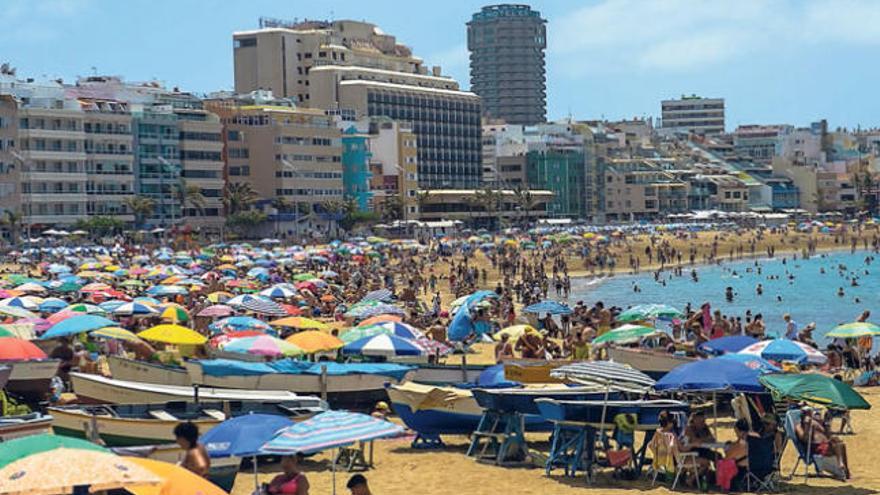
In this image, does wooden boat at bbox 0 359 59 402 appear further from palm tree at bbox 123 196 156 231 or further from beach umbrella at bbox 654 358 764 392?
palm tree at bbox 123 196 156 231

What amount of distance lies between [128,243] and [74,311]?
58556 millimetres

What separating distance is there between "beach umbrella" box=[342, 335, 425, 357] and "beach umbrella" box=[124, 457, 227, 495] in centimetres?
1190

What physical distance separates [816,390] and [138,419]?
7.69m

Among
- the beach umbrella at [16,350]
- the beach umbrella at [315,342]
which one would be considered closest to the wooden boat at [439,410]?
the beach umbrella at [315,342]

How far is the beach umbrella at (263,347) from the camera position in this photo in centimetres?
2252

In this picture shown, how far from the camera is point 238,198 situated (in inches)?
4163

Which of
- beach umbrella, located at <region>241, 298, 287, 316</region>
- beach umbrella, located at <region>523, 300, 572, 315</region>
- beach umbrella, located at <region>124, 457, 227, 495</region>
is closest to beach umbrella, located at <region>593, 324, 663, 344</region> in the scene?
beach umbrella, located at <region>523, 300, 572, 315</region>

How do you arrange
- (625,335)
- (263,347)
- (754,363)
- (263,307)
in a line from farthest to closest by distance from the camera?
(263,307) → (625,335) → (263,347) → (754,363)

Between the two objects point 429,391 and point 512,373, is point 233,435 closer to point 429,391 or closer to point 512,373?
point 429,391

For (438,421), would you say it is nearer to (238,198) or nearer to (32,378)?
(32,378)

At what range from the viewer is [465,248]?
87.6 m

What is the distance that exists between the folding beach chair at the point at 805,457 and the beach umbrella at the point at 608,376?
65.7 inches

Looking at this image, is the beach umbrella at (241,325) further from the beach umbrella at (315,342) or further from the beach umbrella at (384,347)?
the beach umbrella at (384,347)

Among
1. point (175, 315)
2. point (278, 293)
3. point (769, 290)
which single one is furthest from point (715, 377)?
point (769, 290)
